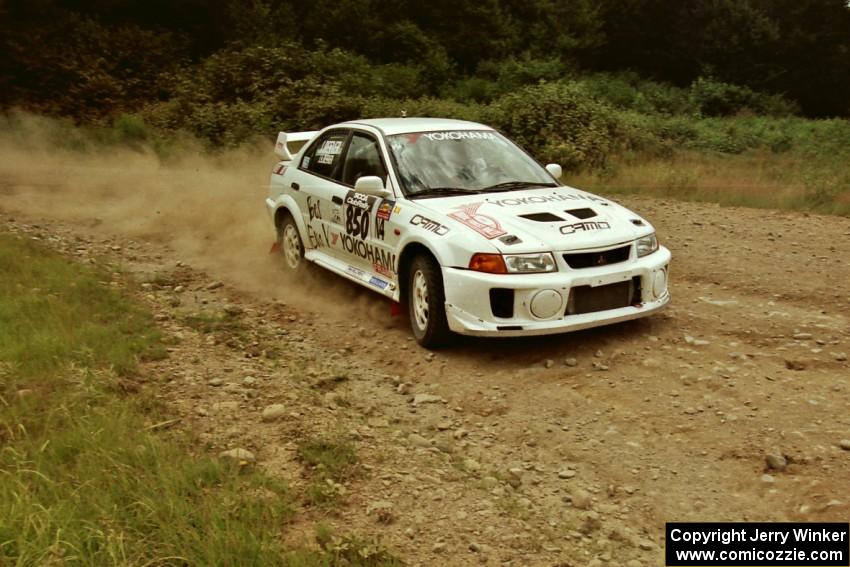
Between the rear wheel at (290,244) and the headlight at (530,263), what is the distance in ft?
10.3

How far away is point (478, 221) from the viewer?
6523 millimetres

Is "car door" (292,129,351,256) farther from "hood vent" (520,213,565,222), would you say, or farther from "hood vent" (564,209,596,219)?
"hood vent" (564,209,596,219)

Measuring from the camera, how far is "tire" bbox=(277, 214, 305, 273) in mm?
8938

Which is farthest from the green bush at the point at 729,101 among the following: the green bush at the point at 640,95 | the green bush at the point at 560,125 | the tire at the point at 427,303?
the tire at the point at 427,303

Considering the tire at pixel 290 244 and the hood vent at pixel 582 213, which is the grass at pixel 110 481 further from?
the hood vent at pixel 582 213

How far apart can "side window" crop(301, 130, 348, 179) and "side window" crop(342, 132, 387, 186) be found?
0.57 feet

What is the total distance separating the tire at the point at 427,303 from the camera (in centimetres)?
653

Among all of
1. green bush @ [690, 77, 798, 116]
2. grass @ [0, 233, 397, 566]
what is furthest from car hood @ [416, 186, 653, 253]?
green bush @ [690, 77, 798, 116]

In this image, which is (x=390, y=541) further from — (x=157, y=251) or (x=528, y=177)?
(x=157, y=251)

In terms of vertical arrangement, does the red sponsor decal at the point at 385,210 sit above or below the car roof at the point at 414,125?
below

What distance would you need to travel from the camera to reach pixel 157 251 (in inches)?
427

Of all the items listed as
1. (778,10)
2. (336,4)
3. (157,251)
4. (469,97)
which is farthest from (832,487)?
(778,10)

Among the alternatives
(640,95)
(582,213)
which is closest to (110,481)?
(582,213)

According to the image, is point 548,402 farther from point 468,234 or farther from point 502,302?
point 468,234
